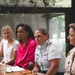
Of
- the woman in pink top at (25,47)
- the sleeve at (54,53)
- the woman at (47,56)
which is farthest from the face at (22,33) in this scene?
the sleeve at (54,53)

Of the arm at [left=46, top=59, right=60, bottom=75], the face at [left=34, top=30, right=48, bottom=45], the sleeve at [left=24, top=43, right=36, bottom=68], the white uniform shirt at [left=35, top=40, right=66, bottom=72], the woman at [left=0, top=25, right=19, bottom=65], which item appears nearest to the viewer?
the arm at [left=46, top=59, right=60, bottom=75]

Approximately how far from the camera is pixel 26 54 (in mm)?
3777

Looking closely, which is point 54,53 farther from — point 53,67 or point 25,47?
point 25,47

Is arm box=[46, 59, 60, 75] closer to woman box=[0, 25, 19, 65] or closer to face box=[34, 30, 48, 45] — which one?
face box=[34, 30, 48, 45]

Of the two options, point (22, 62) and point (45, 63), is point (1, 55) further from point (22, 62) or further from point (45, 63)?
point (45, 63)

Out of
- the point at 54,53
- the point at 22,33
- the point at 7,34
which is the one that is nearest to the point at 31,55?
the point at 22,33

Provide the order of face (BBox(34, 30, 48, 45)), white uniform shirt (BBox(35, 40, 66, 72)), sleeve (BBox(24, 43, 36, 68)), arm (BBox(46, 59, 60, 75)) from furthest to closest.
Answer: sleeve (BBox(24, 43, 36, 68)), face (BBox(34, 30, 48, 45)), white uniform shirt (BBox(35, 40, 66, 72)), arm (BBox(46, 59, 60, 75))

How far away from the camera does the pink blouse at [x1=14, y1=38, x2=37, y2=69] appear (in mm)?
3773

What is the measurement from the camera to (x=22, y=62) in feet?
12.5

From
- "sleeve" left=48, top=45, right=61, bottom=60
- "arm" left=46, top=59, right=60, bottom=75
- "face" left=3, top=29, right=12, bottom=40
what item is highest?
"face" left=3, top=29, right=12, bottom=40

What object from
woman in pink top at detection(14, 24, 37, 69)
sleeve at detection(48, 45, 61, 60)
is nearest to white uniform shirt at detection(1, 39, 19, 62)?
woman in pink top at detection(14, 24, 37, 69)

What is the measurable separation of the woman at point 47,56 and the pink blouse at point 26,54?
1.35ft

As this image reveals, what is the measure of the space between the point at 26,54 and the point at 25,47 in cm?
14

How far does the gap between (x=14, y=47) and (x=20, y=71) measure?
1098 millimetres
